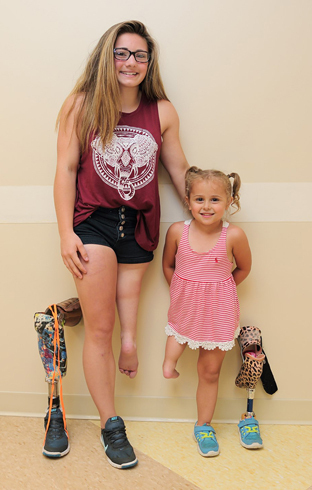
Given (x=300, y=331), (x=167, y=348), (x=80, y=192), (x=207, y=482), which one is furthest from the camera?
(x=300, y=331)

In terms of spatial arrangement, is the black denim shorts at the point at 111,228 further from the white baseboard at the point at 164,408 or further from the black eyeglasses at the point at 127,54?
the white baseboard at the point at 164,408

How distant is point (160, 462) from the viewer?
1504mm

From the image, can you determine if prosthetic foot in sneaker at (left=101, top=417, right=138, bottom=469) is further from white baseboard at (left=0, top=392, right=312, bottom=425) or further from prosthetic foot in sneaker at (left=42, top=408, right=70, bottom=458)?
white baseboard at (left=0, top=392, right=312, bottom=425)

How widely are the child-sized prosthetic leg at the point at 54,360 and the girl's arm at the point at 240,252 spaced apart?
65cm

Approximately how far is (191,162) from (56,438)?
3.79ft

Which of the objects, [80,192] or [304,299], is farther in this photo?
[304,299]

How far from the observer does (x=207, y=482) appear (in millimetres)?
1401

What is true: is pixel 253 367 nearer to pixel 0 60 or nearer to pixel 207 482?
pixel 207 482

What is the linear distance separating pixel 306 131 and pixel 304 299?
67 centimetres

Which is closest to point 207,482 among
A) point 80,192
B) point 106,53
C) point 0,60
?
point 80,192

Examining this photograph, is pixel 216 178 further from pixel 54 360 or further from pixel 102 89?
pixel 54 360

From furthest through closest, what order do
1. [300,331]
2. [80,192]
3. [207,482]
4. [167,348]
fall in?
[300,331], [167,348], [80,192], [207,482]

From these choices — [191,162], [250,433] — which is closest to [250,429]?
[250,433]

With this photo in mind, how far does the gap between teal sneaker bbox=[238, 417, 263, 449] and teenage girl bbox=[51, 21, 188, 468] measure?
435 mm
